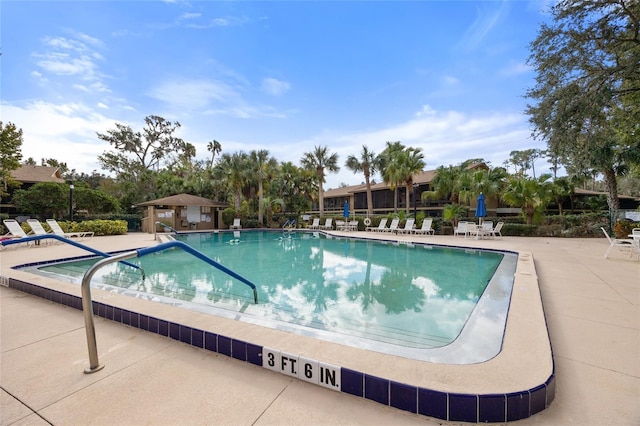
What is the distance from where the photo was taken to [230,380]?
91.5 inches

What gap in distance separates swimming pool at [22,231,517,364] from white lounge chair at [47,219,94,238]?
265 inches

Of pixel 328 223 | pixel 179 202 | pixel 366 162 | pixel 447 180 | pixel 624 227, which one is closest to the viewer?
pixel 624 227

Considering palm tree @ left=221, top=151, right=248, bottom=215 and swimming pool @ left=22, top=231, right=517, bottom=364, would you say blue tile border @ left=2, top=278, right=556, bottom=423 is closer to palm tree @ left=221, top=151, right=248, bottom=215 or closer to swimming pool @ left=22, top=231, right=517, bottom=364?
swimming pool @ left=22, top=231, right=517, bottom=364

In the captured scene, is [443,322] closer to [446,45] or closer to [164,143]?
[446,45]

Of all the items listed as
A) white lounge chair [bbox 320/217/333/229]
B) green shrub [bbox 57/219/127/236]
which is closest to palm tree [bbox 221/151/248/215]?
white lounge chair [bbox 320/217/333/229]

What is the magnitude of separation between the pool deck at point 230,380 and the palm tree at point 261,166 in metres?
20.5

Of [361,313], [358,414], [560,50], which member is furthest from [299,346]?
[560,50]

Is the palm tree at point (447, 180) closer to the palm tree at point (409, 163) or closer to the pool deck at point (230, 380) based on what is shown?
the palm tree at point (409, 163)

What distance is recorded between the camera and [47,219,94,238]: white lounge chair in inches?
530

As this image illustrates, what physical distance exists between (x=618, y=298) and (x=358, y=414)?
4.84 meters

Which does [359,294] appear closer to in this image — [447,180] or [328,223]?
[447,180]

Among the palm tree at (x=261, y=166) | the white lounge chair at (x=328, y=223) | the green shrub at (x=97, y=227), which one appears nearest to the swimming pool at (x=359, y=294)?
the green shrub at (x=97, y=227)

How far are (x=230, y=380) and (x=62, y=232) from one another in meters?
16.5

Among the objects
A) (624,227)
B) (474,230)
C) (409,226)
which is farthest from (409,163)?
(624,227)
